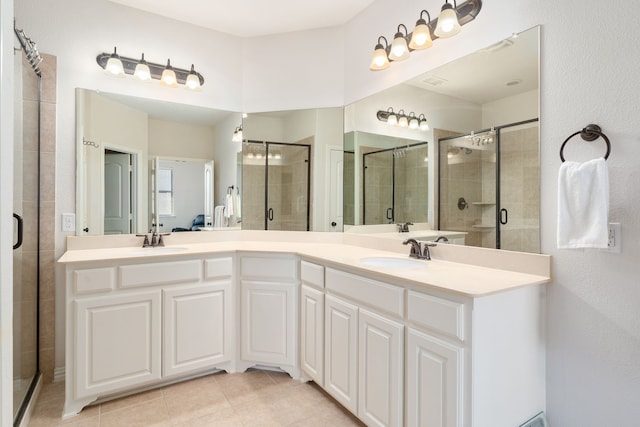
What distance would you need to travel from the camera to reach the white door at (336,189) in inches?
108

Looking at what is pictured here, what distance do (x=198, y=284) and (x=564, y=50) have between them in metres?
2.32

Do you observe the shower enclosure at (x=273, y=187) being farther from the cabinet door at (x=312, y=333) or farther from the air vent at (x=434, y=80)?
the air vent at (x=434, y=80)

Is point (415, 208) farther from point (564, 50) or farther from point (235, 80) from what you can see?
point (235, 80)

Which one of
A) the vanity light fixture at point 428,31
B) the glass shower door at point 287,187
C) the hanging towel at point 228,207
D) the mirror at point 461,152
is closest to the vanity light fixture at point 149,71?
the glass shower door at point 287,187

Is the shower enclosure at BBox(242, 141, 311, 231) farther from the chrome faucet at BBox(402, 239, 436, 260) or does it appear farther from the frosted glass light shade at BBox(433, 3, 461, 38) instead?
the frosted glass light shade at BBox(433, 3, 461, 38)

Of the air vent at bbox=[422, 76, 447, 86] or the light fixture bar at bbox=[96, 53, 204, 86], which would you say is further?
the light fixture bar at bbox=[96, 53, 204, 86]

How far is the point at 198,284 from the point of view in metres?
Result: 2.21

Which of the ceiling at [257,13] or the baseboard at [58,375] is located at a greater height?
the ceiling at [257,13]

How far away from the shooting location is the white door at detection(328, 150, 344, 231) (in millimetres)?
2740

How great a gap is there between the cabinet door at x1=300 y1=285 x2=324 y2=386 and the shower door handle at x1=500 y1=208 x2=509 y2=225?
3.44 feet

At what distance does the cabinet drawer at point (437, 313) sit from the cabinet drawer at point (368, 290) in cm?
7

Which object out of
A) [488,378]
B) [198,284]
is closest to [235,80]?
[198,284]

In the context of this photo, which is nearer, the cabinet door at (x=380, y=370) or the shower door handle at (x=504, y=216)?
the cabinet door at (x=380, y=370)

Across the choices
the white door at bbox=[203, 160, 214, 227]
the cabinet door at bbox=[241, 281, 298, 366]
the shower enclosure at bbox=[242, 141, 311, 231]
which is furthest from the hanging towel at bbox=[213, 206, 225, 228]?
the cabinet door at bbox=[241, 281, 298, 366]
